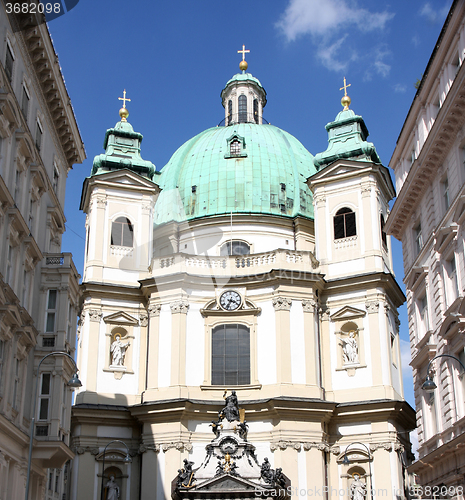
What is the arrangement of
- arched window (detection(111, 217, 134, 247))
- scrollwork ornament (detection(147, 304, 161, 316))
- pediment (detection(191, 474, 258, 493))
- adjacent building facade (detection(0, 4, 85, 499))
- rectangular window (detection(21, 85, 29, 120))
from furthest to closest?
arched window (detection(111, 217, 134, 247))
scrollwork ornament (detection(147, 304, 161, 316))
pediment (detection(191, 474, 258, 493))
rectangular window (detection(21, 85, 29, 120))
adjacent building facade (detection(0, 4, 85, 499))

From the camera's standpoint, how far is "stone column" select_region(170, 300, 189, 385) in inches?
1548

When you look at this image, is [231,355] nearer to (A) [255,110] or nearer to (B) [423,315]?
(B) [423,315]

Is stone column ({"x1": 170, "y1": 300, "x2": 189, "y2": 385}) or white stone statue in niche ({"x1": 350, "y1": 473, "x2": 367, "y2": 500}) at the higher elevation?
stone column ({"x1": 170, "y1": 300, "x2": 189, "y2": 385})

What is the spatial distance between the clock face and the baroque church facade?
0.08m

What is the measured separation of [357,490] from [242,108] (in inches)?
1285

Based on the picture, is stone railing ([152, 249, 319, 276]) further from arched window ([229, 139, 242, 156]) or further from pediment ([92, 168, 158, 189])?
arched window ([229, 139, 242, 156])

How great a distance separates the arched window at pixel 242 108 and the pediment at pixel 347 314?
22127 mm

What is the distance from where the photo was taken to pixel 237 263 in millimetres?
42906

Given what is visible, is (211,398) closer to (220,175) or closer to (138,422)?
(138,422)

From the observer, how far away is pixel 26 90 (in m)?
25.6

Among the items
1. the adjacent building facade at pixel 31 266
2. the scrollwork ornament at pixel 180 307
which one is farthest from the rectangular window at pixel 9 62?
the scrollwork ornament at pixel 180 307

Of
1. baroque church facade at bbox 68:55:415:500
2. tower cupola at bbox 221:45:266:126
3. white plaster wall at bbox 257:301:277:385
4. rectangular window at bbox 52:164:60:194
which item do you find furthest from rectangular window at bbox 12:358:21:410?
tower cupola at bbox 221:45:266:126

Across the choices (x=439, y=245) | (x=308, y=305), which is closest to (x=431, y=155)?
(x=439, y=245)

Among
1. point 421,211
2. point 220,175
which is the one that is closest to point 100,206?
point 220,175
